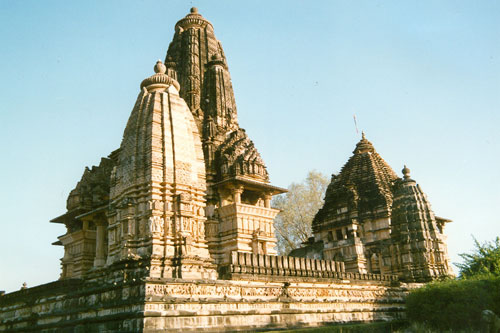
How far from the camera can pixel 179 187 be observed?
13.8 m

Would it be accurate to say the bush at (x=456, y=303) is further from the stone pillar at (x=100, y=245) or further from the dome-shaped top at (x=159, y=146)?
the stone pillar at (x=100, y=245)

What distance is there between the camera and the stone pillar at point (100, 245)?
2467 cm

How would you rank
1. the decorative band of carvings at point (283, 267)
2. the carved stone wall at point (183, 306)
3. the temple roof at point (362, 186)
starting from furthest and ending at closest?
the temple roof at point (362, 186)
the decorative band of carvings at point (283, 267)
the carved stone wall at point (183, 306)

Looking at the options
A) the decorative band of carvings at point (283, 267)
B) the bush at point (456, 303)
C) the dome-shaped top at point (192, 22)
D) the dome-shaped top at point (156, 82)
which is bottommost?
the bush at point (456, 303)

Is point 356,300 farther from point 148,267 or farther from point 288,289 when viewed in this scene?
point 148,267

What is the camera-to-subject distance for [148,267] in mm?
12484

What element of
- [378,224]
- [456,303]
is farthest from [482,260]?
[378,224]

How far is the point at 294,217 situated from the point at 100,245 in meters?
22.7

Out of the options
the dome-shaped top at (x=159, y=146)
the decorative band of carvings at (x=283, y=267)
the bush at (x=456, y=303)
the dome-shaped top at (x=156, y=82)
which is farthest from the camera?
the dome-shaped top at (x=156, y=82)

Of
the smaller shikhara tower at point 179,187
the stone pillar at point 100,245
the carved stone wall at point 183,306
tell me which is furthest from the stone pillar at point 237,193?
the carved stone wall at point 183,306

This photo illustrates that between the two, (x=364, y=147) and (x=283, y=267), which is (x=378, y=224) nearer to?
(x=364, y=147)

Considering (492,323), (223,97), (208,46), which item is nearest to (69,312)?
(492,323)

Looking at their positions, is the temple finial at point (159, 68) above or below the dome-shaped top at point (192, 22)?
below

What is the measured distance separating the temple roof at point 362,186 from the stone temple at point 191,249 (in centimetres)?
799
